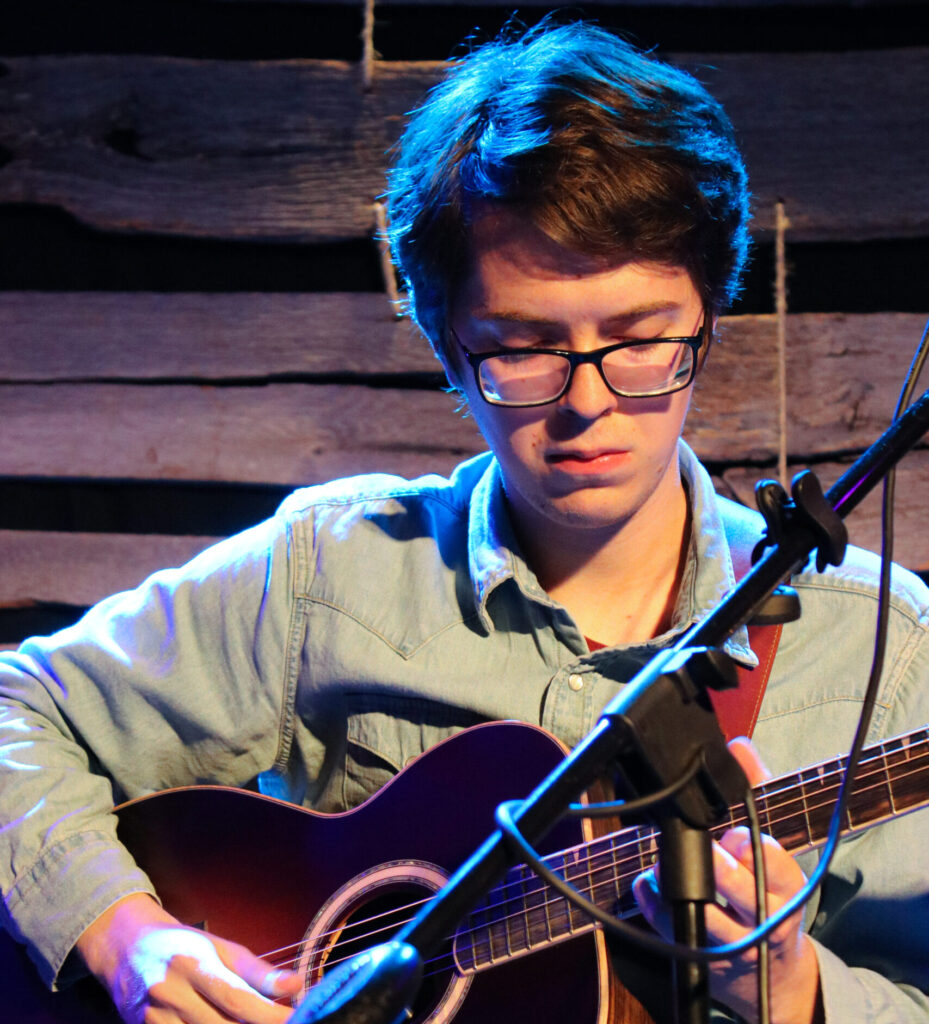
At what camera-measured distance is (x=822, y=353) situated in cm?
222

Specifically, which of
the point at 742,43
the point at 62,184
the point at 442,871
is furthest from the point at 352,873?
the point at 742,43

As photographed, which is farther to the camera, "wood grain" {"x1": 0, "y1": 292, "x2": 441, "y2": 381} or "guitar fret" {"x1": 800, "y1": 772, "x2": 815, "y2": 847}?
"wood grain" {"x1": 0, "y1": 292, "x2": 441, "y2": 381}

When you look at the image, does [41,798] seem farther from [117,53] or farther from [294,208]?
[117,53]

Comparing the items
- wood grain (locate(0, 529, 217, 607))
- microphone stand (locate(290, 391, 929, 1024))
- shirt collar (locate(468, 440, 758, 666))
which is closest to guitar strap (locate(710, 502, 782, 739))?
shirt collar (locate(468, 440, 758, 666))

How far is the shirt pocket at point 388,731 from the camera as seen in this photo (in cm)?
154

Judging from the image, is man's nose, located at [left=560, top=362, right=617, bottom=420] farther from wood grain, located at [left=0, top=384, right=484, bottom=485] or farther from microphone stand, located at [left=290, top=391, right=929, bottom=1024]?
wood grain, located at [left=0, top=384, right=484, bottom=485]

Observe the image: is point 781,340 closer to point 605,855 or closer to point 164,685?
point 605,855

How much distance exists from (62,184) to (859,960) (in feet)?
7.28

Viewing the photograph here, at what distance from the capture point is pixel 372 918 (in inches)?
53.7

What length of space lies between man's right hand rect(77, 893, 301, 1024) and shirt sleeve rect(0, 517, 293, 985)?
0.19m

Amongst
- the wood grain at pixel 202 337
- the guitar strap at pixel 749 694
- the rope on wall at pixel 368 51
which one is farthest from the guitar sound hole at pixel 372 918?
the rope on wall at pixel 368 51

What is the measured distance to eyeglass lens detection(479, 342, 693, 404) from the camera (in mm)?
1255

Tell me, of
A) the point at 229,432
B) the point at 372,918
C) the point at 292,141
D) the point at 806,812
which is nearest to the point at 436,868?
the point at 372,918

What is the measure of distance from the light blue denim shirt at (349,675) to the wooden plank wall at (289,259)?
2.19 ft
